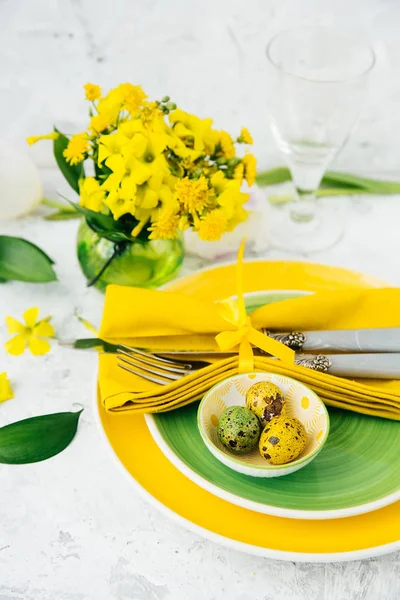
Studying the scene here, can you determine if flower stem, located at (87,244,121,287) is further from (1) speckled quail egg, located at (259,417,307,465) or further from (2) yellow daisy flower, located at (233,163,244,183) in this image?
(1) speckled quail egg, located at (259,417,307,465)

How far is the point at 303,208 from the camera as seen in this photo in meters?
1.02

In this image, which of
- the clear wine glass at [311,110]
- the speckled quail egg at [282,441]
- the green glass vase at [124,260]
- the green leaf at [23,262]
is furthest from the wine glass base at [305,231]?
the speckled quail egg at [282,441]

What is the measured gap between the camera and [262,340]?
700 millimetres

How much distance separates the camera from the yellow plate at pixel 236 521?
556mm

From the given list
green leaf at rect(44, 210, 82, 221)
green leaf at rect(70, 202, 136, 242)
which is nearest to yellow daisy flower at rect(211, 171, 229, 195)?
green leaf at rect(70, 202, 136, 242)

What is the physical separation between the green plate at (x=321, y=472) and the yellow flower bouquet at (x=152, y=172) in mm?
201

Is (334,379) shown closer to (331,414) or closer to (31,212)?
(331,414)

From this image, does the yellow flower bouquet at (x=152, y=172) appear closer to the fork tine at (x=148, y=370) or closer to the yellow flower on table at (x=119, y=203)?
the yellow flower on table at (x=119, y=203)

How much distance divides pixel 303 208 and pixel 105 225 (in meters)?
0.34

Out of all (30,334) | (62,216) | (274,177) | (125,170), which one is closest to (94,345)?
(30,334)

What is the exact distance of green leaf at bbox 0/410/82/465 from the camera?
68 centimetres

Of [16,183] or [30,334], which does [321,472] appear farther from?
[16,183]

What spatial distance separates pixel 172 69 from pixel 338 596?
991 millimetres

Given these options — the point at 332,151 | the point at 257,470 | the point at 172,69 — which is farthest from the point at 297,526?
the point at 172,69
